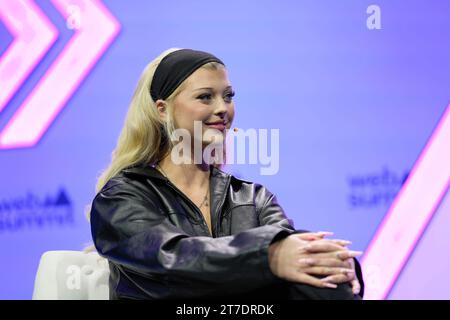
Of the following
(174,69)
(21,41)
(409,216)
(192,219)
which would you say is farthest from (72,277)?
(409,216)

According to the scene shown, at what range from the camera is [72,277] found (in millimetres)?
1851

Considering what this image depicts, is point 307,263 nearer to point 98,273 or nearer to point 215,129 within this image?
point 215,129

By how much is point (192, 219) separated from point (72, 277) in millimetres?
381

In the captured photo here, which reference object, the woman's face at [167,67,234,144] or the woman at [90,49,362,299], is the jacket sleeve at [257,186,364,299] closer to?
the woman at [90,49,362,299]

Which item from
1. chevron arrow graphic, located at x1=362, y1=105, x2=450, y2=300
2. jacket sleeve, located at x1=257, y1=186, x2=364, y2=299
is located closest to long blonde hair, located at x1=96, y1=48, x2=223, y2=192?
jacket sleeve, located at x1=257, y1=186, x2=364, y2=299

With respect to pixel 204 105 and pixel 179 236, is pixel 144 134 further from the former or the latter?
pixel 179 236

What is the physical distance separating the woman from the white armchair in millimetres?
99

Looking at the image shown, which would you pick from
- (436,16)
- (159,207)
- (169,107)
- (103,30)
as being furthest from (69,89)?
(436,16)

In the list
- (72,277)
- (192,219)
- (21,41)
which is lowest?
(72,277)

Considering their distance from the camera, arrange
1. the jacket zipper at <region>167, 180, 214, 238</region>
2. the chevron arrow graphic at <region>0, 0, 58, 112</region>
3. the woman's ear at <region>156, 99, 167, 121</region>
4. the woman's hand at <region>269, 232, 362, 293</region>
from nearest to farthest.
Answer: the woman's hand at <region>269, 232, 362, 293</region> < the jacket zipper at <region>167, 180, 214, 238</region> < the woman's ear at <region>156, 99, 167, 121</region> < the chevron arrow graphic at <region>0, 0, 58, 112</region>

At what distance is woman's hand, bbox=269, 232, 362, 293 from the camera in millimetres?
1407

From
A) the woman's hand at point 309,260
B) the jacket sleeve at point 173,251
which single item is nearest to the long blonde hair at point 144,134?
the jacket sleeve at point 173,251

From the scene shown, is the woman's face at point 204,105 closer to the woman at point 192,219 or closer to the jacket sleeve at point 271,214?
the woman at point 192,219
